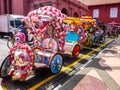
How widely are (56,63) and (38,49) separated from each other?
836mm

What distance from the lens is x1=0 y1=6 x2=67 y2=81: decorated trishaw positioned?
198 inches

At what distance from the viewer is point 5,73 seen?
5.63 m

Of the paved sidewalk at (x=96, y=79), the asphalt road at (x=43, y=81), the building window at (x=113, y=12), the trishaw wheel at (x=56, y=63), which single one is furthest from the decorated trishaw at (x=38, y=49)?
the building window at (x=113, y=12)

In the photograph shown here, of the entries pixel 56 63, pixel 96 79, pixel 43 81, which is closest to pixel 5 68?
pixel 43 81

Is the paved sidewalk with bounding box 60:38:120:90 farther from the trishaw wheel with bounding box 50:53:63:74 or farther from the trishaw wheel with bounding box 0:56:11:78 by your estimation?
the trishaw wheel with bounding box 0:56:11:78

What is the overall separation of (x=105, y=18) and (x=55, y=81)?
27781 mm

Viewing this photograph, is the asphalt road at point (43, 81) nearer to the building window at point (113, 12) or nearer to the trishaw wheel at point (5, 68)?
the trishaw wheel at point (5, 68)

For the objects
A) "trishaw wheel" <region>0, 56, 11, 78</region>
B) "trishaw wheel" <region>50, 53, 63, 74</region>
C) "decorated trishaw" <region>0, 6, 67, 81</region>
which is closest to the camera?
"decorated trishaw" <region>0, 6, 67, 81</region>

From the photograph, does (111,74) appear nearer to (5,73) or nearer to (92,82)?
(92,82)

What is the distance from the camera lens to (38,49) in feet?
20.7

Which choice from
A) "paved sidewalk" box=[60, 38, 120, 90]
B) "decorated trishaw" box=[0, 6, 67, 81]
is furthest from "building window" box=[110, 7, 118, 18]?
"decorated trishaw" box=[0, 6, 67, 81]

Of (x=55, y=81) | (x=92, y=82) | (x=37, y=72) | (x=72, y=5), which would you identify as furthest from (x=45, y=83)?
(x=72, y=5)

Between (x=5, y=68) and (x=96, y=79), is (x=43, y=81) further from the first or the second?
(x=96, y=79)

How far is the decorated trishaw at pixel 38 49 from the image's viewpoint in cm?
503
